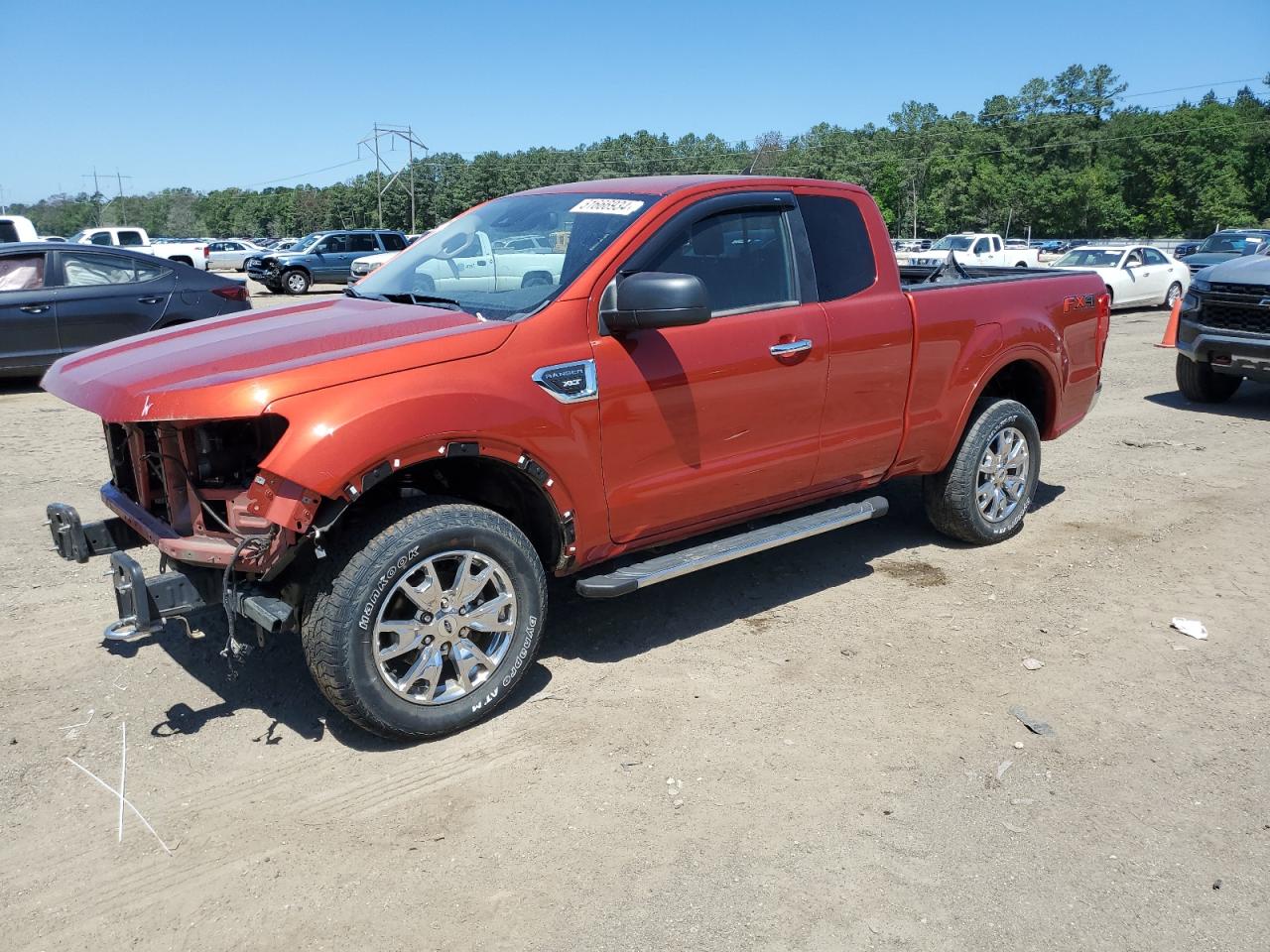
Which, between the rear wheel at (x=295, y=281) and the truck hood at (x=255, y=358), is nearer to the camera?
the truck hood at (x=255, y=358)

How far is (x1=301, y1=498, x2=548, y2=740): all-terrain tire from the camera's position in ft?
11.3

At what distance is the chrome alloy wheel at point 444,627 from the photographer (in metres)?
3.62

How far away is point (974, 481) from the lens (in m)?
5.72

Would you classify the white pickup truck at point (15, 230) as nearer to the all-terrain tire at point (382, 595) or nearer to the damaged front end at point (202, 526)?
the damaged front end at point (202, 526)

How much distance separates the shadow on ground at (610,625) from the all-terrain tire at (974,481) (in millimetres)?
228

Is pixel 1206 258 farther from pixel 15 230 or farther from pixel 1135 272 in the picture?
pixel 15 230

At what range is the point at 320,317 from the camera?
13.9 feet

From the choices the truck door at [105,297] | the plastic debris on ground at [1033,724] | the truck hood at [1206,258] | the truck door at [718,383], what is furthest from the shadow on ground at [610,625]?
the truck hood at [1206,258]

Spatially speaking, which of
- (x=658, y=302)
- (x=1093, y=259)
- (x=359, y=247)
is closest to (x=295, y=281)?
(x=359, y=247)

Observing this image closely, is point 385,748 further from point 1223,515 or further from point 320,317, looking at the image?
point 1223,515

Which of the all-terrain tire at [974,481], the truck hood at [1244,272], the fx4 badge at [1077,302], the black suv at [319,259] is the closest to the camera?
the all-terrain tire at [974,481]

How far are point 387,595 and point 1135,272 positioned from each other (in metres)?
21.3

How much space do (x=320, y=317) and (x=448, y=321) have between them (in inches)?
25.0

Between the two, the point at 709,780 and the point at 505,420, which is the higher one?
A: the point at 505,420
